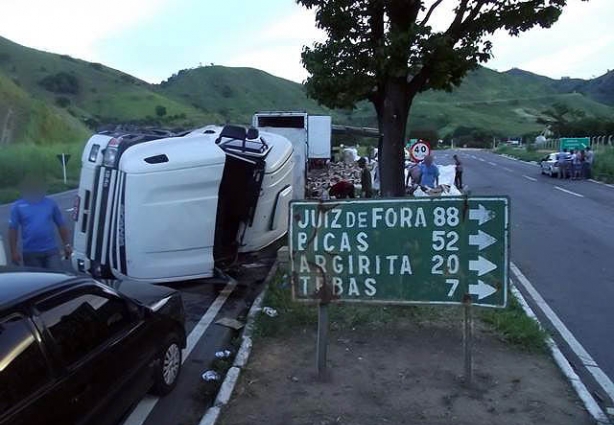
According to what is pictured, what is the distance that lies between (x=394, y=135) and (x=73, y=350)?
6625 millimetres

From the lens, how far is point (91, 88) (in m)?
94.1

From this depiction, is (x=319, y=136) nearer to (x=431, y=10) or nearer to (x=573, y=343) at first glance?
(x=431, y=10)

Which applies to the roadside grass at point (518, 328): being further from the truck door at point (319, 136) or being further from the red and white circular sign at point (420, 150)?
the truck door at point (319, 136)

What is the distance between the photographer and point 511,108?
556 feet

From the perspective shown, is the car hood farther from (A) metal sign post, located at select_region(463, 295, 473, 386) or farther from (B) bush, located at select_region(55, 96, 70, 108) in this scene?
(B) bush, located at select_region(55, 96, 70, 108)

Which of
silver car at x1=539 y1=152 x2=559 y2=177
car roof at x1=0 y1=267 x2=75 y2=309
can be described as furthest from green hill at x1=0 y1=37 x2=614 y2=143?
car roof at x1=0 y1=267 x2=75 y2=309

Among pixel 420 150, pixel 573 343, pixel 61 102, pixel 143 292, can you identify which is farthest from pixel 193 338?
pixel 61 102

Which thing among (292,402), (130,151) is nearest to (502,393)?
(292,402)

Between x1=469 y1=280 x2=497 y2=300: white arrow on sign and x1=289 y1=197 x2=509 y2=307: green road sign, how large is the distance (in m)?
0.10

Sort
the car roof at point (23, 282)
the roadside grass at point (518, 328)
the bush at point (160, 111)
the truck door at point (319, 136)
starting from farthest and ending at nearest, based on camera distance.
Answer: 1. the bush at point (160, 111)
2. the truck door at point (319, 136)
3. the roadside grass at point (518, 328)
4. the car roof at point (23, 282)

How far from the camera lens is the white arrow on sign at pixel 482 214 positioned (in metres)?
4.96

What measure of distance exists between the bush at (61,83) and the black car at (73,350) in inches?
3428

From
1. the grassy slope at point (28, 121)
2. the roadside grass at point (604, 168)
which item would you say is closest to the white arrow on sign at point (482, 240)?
the roadside grass at point (604, 168)

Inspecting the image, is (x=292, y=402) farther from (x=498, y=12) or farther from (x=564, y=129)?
(x=564, y=129)
